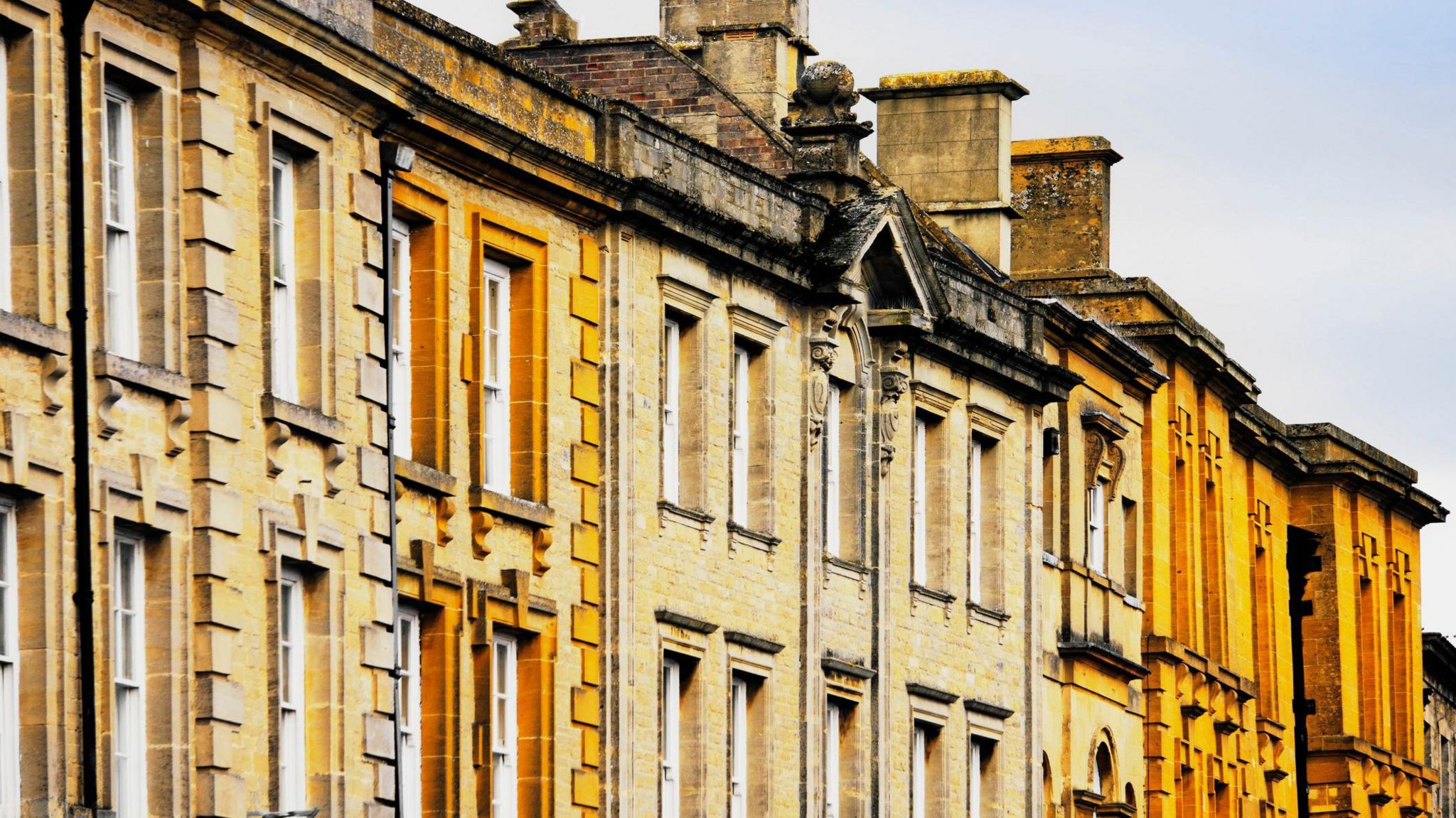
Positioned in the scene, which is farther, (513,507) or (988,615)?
(988,615)

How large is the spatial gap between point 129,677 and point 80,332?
2.78 m

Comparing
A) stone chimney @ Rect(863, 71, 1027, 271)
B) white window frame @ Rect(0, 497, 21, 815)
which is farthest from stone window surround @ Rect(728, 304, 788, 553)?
white window frame @ Rect(0, 497, 21, 815)

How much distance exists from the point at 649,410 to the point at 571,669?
324 centimetres

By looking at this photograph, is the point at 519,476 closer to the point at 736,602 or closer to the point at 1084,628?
the point at 736,602

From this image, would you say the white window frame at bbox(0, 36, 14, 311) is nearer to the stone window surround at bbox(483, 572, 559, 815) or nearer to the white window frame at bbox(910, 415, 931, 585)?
the stone window surround at bbox(483, 572, 559, 815)

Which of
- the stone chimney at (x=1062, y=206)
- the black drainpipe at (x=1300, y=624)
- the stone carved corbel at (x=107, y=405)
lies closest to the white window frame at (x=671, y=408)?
the stone carved corbel at (x=107, y=405)

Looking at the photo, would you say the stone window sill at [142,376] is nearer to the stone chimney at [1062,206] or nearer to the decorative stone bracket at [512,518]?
the decorative stone bracket at [512,518]

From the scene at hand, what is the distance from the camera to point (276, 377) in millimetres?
34875

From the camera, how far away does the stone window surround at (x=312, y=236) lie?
35.1m

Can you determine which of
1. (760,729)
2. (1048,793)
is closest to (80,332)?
(760,729)

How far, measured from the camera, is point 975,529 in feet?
171

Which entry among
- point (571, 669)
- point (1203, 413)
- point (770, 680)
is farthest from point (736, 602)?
point (1203, 413)

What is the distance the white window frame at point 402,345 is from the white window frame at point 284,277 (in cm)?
265

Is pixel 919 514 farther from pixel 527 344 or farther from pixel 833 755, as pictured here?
pixel 527 344
